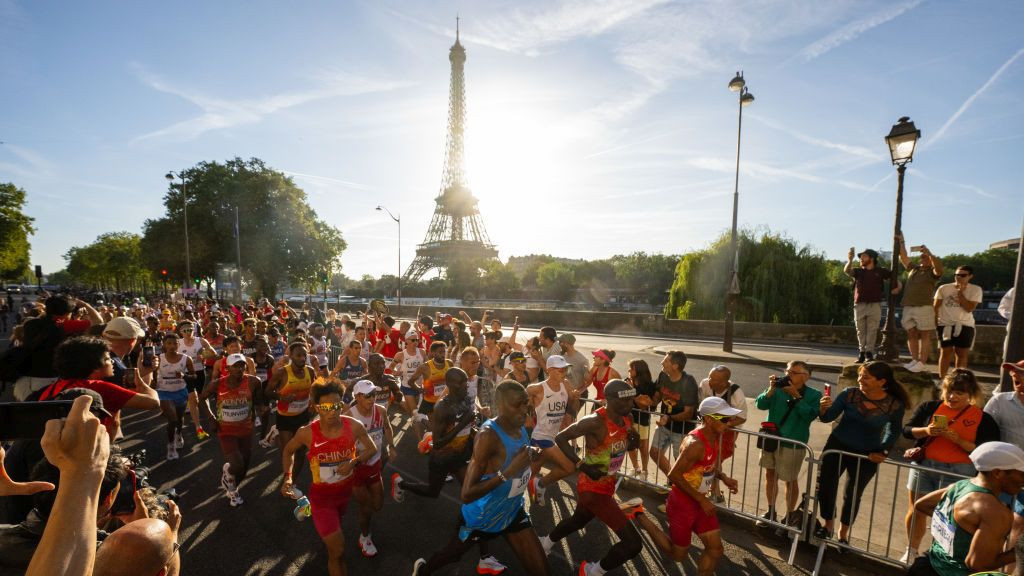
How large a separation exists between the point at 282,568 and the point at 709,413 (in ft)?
13.5

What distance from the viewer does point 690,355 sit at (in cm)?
1590

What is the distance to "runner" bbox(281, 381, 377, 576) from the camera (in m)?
3.78

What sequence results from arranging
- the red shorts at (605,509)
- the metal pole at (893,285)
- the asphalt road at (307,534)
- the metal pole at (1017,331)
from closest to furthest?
1. the red shorts at (605,509)
2. the asphalt road at (307,534)
3. the metal pole at (1017,331)
4. the metal pole at (893,285)

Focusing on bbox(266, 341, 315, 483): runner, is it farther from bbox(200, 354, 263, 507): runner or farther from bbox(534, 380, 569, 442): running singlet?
bbox(534, 380, 569, 442): running singlet

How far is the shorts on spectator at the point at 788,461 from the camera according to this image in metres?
4.83

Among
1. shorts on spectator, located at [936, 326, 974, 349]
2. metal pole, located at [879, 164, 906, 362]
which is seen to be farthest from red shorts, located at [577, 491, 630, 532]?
shorts on spectator, located at [936, 326, 974, 349]

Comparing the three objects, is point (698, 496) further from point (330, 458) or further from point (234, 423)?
point (234, 423)

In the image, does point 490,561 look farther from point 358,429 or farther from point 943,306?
point 943,306

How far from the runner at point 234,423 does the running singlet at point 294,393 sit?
0.37 m

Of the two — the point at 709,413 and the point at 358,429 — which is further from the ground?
the point at 709,413

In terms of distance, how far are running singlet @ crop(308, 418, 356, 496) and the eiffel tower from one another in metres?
63.1

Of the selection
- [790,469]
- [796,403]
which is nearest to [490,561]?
[790,469]

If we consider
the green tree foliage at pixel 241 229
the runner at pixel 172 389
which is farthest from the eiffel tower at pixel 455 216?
the runner at pixel 172 389

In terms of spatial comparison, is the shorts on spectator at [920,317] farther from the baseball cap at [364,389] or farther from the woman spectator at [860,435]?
the baseball cap at [364,389]
